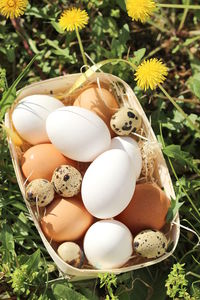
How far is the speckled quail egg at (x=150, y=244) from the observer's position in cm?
135

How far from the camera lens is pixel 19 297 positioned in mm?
1495

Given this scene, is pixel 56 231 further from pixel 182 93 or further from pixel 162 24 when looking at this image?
pixel 162 24

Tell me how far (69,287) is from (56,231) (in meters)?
0.19

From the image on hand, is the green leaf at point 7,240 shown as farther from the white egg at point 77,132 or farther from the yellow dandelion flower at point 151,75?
the yellow dandelion flower at point 151,75

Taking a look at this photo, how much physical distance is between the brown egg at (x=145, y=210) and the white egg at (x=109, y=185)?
6cm

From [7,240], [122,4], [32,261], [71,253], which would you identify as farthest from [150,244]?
[122,4]

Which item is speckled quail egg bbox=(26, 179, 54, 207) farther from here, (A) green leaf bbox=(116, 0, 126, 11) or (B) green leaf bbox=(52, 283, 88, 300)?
(A) green leaf bbox=(116, 0, 126, 11)

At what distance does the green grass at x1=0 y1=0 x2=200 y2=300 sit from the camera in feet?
4.82

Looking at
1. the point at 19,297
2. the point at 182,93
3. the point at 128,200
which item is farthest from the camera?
the point at 182,93

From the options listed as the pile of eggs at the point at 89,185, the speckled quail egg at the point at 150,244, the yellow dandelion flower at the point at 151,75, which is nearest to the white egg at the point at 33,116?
the pile of eggs at the point at 89,185

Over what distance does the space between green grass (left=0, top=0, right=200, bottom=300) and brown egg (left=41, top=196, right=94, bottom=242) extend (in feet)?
0.27

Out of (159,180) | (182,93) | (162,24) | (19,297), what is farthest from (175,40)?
(19,297)

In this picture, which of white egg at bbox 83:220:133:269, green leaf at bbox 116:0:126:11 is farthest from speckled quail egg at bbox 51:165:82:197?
green leaf at bbox 116:0:126:11

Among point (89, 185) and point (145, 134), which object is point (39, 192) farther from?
point (145, 134)
